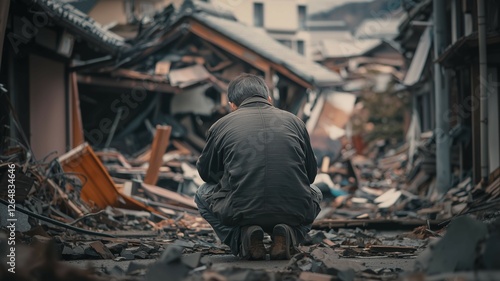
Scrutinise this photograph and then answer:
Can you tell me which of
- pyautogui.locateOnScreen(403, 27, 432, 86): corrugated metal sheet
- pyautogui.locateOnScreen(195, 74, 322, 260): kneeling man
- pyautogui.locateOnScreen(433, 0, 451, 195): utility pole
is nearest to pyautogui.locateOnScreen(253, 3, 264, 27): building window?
pyautogui.locateOnScreen(403, 27, 432, 86): corrugated metal sheet

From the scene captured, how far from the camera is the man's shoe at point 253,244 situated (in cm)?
713

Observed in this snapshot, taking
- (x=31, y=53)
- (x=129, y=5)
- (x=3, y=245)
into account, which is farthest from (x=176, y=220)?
(x=129, y=5)

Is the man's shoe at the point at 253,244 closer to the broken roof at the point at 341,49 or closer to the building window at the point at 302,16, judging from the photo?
the broken roof at the point at 341,49

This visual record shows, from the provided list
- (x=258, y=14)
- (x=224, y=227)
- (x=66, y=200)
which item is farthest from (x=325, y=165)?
(x=258, y=14)

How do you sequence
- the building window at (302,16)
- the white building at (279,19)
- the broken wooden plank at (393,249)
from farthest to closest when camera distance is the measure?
the building window at (302,16) → the white building at (279,19) → the broken wooden plank at (393,249)

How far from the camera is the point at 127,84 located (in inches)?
784

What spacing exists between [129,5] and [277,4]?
76.8ft

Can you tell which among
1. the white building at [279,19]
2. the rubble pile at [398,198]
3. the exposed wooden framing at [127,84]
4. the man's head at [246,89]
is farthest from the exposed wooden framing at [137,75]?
the white building at [279,19]

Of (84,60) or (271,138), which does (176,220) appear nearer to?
(271,138)

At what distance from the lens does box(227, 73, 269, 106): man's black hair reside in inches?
308

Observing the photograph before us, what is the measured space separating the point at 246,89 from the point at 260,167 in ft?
3.01

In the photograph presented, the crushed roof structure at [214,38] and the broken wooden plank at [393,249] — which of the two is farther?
the crushed roof structure at [214,38]

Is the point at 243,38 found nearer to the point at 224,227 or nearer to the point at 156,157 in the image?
the point at 156,157

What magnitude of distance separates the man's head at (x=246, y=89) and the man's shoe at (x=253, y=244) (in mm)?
1324
